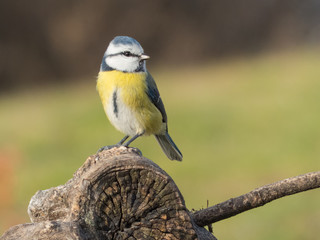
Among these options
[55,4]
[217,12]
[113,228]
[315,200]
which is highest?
[55,4]

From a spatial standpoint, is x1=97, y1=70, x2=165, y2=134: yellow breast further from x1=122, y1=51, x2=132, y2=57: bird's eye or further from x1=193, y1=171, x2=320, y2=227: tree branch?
x1=193, y1=171, x2=320, y2=227: tree branch

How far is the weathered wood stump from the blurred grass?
3690 millimetres

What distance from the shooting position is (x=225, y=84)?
1180cm

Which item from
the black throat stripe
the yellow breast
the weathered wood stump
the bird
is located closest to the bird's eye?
the bird

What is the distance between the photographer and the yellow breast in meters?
3.94

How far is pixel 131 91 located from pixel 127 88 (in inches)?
1.1

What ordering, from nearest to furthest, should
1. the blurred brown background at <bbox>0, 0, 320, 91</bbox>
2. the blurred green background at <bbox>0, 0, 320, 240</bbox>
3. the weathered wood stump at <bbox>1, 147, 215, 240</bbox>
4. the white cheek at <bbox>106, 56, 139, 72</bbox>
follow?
the weathered wood stump at <bbox>1, 147, 215, 240</bbox>, the white cheek at <bbox>106, 56, 139, 72</bbox>, the blurred green background at <bbox>0, 0, 320, 240</bbox>, the blurred brown background at <bbox>0, 0, 320, 91</bbox>

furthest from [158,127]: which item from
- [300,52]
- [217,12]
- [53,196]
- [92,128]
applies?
[217,12]

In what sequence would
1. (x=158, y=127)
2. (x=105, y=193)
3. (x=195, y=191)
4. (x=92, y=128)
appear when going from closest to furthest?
(x=105, y=193)
(x=158, y=127)
(x=195, y=191)
(x=92, y=128)

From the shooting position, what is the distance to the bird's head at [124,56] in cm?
385

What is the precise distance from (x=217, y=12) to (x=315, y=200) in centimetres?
1149

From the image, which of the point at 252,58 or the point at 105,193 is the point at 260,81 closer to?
the point at 252,58

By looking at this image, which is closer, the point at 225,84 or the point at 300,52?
the point at 225,84

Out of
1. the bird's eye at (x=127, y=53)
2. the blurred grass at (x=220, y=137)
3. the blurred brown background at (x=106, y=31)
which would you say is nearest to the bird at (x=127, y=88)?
the bird's eye at (x=127, y=53)
